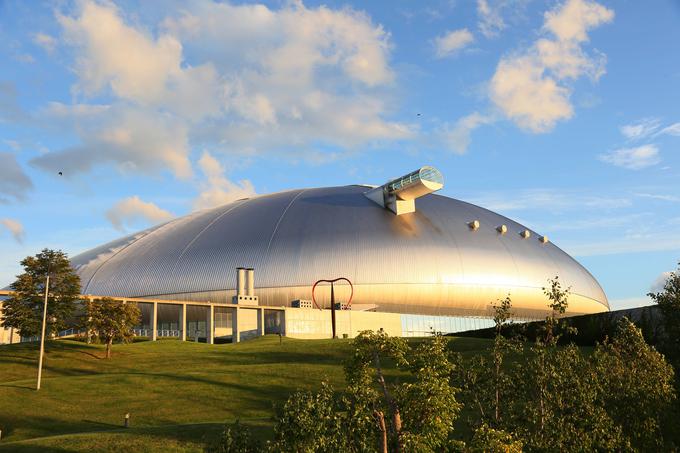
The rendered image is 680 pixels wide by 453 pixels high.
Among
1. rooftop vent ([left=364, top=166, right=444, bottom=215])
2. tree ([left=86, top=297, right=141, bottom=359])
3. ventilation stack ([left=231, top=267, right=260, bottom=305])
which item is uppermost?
rooftop vent ([left=364, top=166, right=444, bottom=215])

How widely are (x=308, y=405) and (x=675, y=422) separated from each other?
16.4 metres

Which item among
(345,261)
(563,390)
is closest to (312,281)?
(345,261)

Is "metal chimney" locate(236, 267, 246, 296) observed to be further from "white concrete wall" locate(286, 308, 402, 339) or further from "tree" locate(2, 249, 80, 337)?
"tree" locate(2, 249, 80, 337)

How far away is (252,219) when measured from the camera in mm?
107625

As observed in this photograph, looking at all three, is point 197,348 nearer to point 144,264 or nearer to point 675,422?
point 144,264

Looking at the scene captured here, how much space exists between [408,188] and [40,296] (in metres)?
56.0

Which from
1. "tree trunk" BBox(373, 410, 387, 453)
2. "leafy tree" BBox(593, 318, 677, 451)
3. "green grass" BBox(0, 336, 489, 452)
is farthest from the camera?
"green grass" BBox(0, 336, 489, 452)

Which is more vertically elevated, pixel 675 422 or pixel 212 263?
pixel 212 263

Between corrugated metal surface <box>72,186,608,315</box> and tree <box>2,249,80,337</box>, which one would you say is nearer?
tree <box>2,249,80,337</box>

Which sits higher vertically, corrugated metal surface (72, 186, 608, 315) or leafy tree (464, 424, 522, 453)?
corrugated metal surface (72, 186, 608, 315)

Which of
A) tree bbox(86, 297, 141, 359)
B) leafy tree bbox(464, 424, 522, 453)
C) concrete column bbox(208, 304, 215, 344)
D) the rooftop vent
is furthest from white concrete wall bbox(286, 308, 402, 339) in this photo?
leafy tree bbox(464, 424, 522, 453)

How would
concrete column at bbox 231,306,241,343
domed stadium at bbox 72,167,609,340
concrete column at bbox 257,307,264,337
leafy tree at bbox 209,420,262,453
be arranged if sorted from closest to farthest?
1. leafy tree at bbox 209,420,262,453
2. concrete column at bbox 231,306,241,343
3. concrete column at bbox 257,307,264,337
4. domed stadium at bbox 72,167,609,340

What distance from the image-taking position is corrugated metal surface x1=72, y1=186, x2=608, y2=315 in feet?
314

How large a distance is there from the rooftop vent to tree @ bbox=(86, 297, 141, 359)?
48439 millimetres
